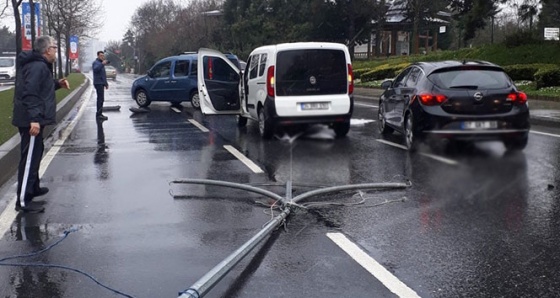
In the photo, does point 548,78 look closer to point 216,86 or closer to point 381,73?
point 216,86

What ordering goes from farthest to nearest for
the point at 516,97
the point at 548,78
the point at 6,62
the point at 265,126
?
the point at 6,62 → the point at 548,78 → the point at 265,126 → the point at 516,97

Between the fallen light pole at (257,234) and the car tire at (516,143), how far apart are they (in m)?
2.90

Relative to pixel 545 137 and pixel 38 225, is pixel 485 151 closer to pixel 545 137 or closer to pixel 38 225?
pixel 545 137

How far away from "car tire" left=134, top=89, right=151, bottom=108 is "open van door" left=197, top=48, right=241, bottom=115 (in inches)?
305

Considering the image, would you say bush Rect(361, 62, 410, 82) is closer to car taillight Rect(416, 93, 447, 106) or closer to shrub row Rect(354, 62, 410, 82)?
shrub row Rect(354, 62, 410, 82)

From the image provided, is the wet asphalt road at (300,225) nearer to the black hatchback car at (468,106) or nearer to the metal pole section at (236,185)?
the metal pole section at (236,185)

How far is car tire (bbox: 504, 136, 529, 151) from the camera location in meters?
10.1

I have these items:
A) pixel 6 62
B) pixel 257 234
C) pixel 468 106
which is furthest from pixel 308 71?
pixel 6 62

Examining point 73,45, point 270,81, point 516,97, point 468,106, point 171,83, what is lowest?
point 171,83

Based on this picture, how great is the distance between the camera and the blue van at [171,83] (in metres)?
21.3

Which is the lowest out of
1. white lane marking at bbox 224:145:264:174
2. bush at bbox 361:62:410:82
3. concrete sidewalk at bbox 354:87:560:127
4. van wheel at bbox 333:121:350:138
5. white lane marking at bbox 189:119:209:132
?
white lane marking at bbox 189:119:209:132

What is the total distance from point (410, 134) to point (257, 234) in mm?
5826

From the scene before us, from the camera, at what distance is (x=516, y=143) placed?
10219 millimetres

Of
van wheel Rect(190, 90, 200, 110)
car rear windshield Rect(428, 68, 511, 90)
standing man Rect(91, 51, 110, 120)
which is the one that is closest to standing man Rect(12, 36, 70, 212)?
car rear windshield Rect(428, 68, 511, 90)
